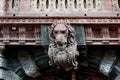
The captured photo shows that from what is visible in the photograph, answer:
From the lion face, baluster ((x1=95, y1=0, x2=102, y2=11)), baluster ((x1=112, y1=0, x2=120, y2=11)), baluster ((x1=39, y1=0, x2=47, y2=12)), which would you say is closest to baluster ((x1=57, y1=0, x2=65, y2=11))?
baluster ((x1=39, y1=0, x2=47, y2=12))

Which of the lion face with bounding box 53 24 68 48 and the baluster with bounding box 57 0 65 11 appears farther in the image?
the baluster with bounding box 57 0 65 11

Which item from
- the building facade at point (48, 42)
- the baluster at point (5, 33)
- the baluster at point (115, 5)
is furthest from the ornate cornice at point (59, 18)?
the baluster at point (115, 5)

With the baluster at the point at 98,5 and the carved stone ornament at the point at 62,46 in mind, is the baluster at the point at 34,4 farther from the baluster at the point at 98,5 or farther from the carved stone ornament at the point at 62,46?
the baluster at the point at 98,5

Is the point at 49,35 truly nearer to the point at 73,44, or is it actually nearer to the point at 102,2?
the point at 73,44

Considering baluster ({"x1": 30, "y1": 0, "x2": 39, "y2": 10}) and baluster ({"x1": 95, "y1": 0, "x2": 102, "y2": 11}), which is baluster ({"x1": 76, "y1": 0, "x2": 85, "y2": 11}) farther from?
baluster ({"x1": 30, "y1": 0, "x2": 39, "y2": 10})

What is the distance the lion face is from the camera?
488 centimetres

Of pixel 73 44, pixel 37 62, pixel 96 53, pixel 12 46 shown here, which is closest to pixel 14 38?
pixel 12 46

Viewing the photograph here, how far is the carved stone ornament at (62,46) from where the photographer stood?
194 inches

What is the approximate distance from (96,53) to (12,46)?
56.8 inches

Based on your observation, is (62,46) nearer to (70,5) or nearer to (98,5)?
(70,5)

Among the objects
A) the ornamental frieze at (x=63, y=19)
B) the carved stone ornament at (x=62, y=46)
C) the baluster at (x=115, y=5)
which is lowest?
the carved stone ornament at (x=62, y=46)

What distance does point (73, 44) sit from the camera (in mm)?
5020

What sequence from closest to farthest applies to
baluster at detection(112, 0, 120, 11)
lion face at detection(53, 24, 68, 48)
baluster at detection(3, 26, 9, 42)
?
lion face at detection(53, 24, 68, 48)
baluster at detection(3, 26, 9, 42)
baluster at detection(112, 0, 120, 11)

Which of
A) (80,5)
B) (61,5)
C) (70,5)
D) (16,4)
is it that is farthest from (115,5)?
(16,4)
